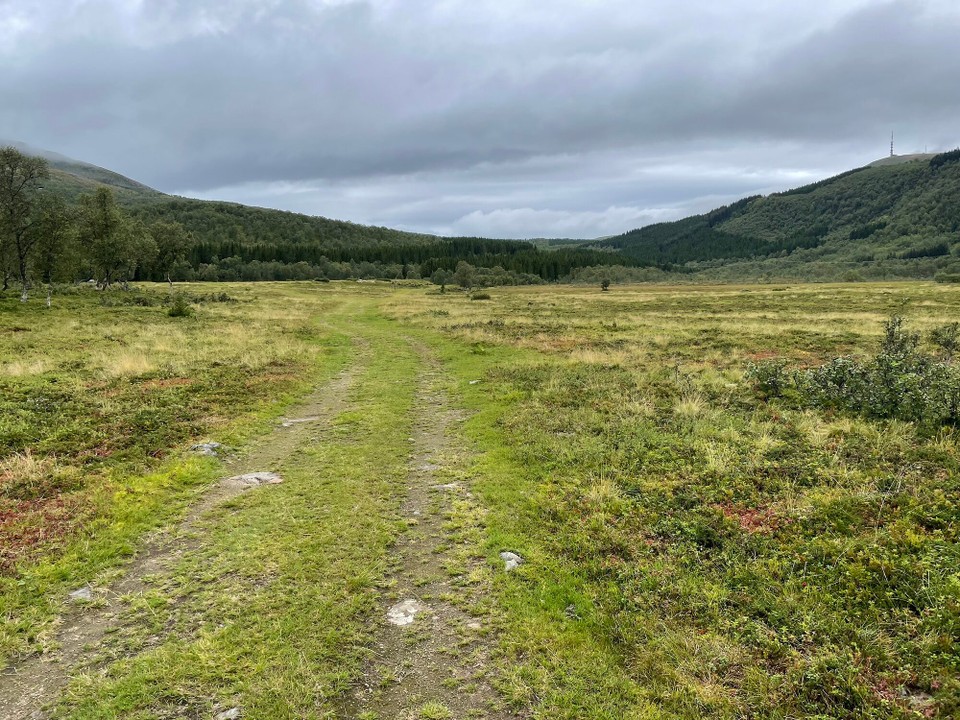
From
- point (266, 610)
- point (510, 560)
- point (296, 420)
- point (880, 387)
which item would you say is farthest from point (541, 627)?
point (880, 387)

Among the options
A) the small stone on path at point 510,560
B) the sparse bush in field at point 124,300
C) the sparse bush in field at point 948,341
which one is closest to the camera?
the small stone on path at point 510,560

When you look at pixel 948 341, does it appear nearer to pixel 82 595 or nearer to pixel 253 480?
pixel 253 480

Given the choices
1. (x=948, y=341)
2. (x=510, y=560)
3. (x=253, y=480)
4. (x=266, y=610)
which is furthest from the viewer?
(x=948, y=341)

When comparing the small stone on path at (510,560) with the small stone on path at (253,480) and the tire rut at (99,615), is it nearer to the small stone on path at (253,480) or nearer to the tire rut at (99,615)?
the tire rut at (99,615)

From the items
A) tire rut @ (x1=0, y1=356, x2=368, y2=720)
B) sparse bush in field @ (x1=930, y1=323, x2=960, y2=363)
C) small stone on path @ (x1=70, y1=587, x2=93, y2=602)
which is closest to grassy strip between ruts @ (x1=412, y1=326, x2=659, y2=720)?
tire rut @ (x1=0, y1=356, x2=368, y2=720)

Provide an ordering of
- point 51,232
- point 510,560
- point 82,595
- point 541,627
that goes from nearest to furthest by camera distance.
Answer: point 541,627 → point 82,595 → point 510,560 → point 51,232

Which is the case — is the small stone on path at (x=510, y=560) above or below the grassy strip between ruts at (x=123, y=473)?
below

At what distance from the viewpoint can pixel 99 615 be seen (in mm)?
6344

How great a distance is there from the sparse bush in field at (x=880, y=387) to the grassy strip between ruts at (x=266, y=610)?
1174 centimetres

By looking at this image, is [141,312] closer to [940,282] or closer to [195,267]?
[195,267]

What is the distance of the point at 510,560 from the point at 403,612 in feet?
6.14

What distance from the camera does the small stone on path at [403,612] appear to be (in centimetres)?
623

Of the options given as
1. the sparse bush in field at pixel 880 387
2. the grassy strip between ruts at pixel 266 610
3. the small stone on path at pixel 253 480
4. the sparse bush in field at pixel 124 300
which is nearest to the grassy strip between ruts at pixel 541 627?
the grassy strip between ruts at pixel 266 610

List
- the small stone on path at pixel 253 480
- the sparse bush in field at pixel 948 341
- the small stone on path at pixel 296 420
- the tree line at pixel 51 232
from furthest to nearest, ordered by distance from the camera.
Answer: the tree line at pixel 51 232 → the sparse bush in field at pixel 948 341 → the small stone on path at pixel 296 420 → the small stone on path at pixel 253 480
